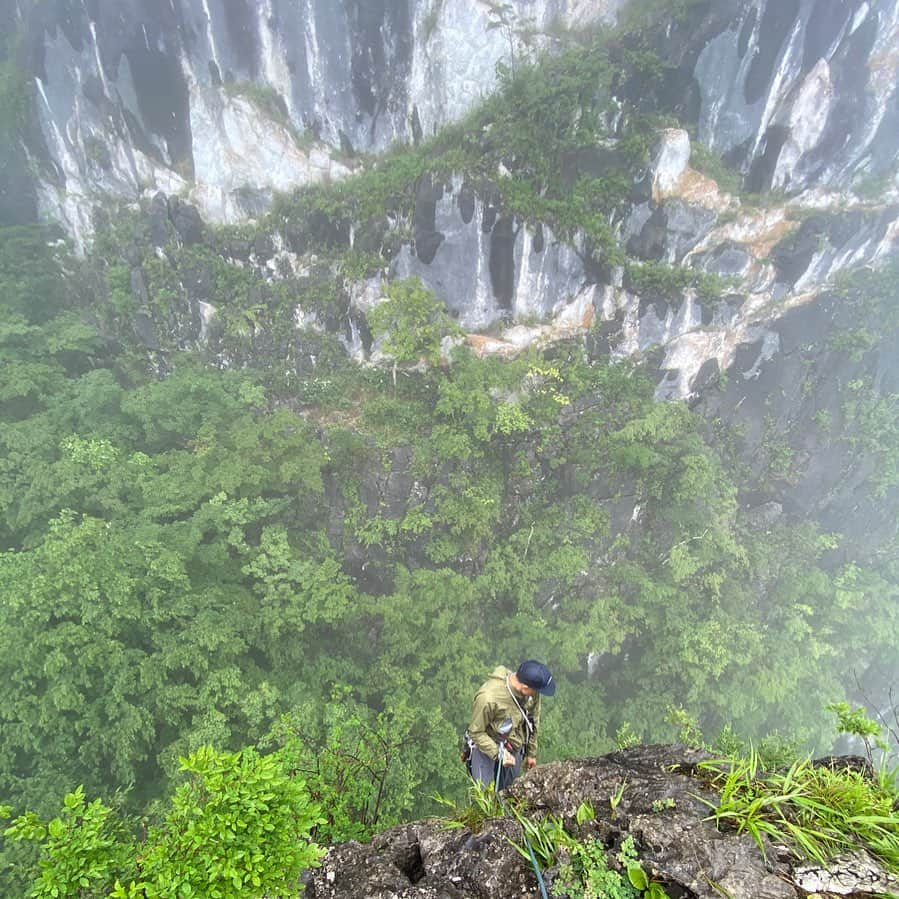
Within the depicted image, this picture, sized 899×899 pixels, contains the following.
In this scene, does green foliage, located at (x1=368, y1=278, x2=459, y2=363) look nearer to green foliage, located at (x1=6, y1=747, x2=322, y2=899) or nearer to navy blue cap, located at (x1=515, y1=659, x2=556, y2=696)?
navy blue cap, located at (x1=515, y1=659, x2=556, y2=696)

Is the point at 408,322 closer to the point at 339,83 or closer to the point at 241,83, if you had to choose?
the point at 339,83

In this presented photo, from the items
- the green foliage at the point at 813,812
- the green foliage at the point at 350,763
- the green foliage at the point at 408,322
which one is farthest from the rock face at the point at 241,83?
the green foliage at the point at 813,812

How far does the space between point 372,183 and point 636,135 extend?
258 inches

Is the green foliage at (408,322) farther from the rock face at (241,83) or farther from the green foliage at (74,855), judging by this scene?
the green foliage at (74,855)

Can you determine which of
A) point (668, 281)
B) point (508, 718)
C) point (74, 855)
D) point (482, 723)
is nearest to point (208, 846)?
point (74, 855)

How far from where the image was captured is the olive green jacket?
370 cm

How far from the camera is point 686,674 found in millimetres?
11031

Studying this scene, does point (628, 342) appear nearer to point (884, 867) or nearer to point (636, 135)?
point (636, 135)

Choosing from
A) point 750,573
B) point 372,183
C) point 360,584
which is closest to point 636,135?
point 372,183

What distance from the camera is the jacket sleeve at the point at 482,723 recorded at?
3656 mm

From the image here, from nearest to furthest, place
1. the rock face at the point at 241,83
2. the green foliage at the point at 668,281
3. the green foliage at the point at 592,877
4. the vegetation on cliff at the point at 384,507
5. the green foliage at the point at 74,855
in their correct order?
1. the green foliage at the point at 74,855
2. the green foliage at the point at 592,877
3. the vegetation on cliff at the point at 384,507
4. the rock face at the point at 241,83
5. the green foliage at the point at 668,281

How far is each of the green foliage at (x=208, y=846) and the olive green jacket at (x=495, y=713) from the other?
1.78 m

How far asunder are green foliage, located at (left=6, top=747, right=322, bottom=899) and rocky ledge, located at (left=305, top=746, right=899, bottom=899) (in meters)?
0.77

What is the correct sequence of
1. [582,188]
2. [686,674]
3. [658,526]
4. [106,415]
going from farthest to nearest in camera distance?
[658,526]
[582,188]
[686,674]
[106,415]
